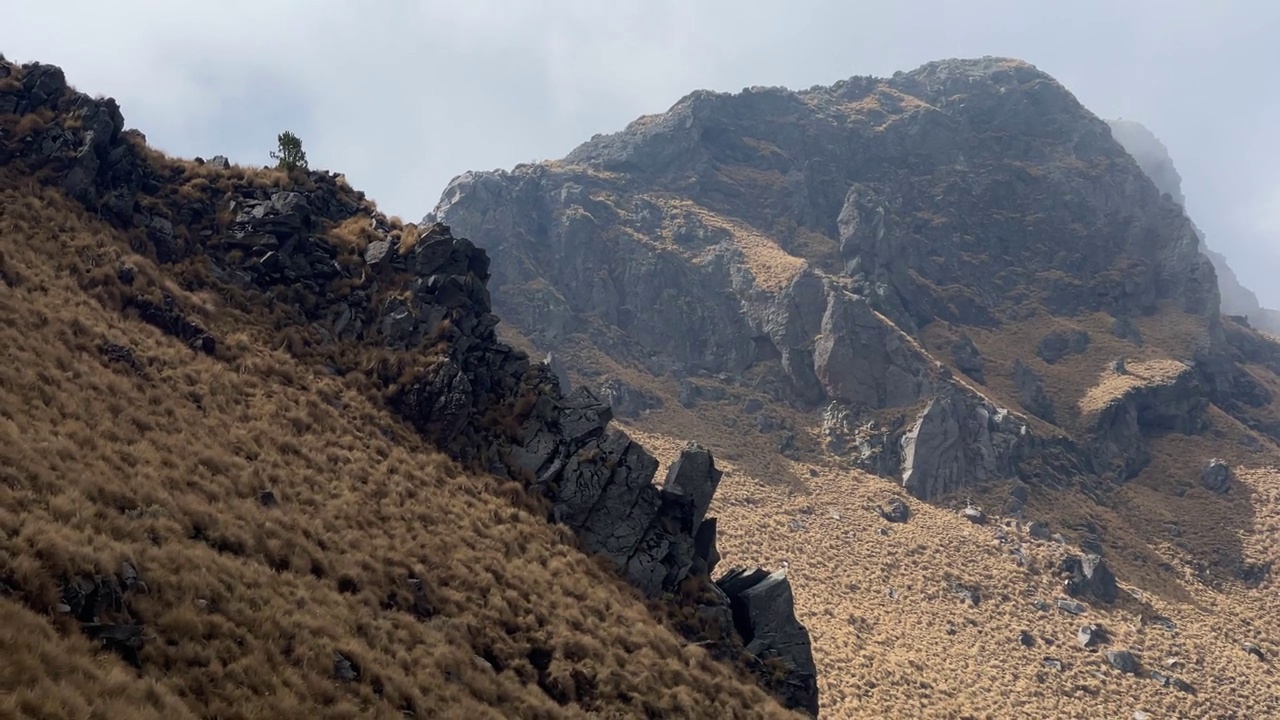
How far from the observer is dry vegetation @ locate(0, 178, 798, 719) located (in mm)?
10609

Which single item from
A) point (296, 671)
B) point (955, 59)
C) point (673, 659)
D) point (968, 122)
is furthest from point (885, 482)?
point (955, 59)

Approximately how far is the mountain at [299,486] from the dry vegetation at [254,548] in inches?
2.6

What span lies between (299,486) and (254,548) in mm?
3373

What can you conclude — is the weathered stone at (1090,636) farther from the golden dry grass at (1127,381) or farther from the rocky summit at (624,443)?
the golden dry grass at (1127,381)

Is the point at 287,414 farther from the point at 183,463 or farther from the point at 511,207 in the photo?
the point at 511,207

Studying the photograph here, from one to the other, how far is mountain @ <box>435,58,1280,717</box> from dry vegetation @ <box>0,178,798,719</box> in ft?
64.5

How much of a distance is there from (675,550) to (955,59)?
13913 centimetres

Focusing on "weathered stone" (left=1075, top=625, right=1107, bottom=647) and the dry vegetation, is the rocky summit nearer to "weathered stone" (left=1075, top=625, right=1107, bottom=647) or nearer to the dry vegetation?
the dry vegetation

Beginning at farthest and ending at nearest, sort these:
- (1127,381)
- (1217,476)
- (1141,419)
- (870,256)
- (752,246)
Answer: (752,246) < (870,256) < (1127,381) < (1141,419) < (1217,476)

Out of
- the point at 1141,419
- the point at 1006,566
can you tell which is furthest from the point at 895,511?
the point at 1141,419

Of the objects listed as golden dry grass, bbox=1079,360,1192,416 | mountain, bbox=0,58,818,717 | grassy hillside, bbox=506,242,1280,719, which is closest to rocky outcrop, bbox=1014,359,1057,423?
grassy hillside, bbox=506,242,1280,719

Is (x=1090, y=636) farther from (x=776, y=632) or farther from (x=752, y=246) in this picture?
(x=752, y=246)

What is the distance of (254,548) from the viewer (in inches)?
575

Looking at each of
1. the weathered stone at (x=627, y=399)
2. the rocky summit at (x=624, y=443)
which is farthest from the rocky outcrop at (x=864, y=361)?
the weathered stone at (x=627, y=399)
